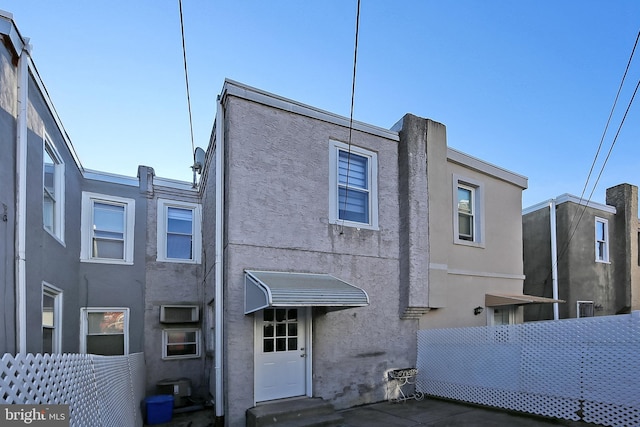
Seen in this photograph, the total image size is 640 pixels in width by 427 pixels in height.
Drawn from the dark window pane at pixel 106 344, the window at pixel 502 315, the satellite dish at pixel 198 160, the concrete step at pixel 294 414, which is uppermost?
the satellite dish at pixel 198 160

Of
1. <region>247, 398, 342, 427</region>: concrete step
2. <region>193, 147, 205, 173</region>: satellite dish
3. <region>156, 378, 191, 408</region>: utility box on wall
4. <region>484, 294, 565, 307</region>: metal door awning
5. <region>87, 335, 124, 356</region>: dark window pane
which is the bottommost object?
<region>156, 378, 191, 408</region>: utility box on wall

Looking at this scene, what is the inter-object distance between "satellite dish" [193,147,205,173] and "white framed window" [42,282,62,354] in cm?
586

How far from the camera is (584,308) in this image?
1423 centimetres

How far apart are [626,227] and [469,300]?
1093 centimetres

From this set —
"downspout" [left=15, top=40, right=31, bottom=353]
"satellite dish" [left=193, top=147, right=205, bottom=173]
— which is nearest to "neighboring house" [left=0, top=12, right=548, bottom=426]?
"downspout" [left=15, top=40, right=31, bottom=353]

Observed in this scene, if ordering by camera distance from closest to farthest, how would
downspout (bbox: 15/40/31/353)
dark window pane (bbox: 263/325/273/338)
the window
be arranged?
downspout (bbox: 15/40/31/353)
dark window pane (bbox: 263/325/273/338)
the window

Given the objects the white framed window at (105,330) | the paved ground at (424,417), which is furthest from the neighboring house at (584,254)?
the white framed window at (105,330)

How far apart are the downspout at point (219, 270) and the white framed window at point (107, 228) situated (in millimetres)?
4537

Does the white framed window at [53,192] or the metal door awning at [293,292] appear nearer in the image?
the metal door awning at [293,292]

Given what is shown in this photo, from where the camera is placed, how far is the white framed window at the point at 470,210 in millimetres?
10336

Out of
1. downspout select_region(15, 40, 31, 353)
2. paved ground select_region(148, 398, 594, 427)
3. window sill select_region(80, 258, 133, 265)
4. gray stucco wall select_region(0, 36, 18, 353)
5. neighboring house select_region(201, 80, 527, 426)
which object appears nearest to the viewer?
gray stucco wall select_region(0, 36, 18, 353)

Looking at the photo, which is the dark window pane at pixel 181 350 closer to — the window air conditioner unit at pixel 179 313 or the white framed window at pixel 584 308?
the window air conditioner unit at pixel 179 313

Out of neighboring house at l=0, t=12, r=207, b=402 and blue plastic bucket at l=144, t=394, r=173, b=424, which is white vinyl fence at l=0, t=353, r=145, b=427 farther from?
blue plastic bucket at l=144, t=394, r=173, b=424

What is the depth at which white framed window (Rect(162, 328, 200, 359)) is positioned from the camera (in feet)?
32.4
